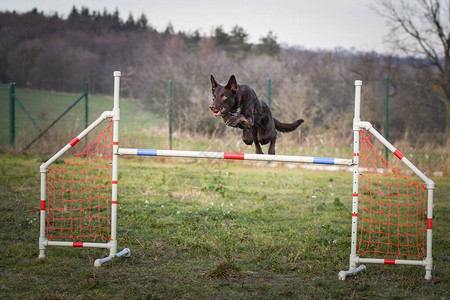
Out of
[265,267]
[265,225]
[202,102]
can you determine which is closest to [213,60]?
[202,102]

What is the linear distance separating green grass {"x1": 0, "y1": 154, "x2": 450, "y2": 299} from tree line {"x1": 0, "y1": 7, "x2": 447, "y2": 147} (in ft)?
17.8

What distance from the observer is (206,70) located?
21531mm

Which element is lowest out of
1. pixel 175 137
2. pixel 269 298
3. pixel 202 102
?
pixel 269 298

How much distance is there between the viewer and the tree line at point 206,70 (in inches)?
672

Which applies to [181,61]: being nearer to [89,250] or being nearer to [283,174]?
[283,174]

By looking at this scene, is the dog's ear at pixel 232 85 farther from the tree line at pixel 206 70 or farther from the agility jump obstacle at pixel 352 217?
the tree line at pixel 206 70

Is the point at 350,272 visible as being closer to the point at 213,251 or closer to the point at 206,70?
the point at 213,251

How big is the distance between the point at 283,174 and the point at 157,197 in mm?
4776

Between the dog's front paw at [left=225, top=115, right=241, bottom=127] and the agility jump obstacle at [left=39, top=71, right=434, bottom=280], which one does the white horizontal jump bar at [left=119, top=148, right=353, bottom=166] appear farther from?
the dog's front paw at [left=225, top=115, right=241, bottom=127]

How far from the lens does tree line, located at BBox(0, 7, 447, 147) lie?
17.1 metres

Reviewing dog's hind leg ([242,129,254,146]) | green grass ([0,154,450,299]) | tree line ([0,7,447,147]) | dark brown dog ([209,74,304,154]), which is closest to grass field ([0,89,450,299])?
green grass ([0,154,450,299])

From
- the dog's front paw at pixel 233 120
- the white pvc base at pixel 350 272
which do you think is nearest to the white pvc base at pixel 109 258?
the white pvc base at pixel 350 272

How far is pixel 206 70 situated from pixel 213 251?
16214mm

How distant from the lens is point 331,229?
7.25m
